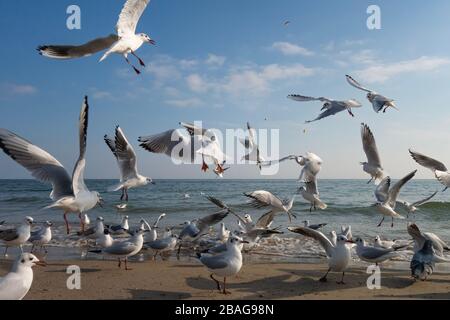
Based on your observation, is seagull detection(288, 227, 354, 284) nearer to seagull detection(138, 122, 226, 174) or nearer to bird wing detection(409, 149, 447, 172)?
seagull detection(138, 122, 226, 174)

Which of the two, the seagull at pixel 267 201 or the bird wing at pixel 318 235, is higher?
the seagull at pixel 267 201

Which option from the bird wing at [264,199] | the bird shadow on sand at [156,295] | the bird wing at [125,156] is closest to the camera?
Answer: the bird shadow on sand at [156,295]

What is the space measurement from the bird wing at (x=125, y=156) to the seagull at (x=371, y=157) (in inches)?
208

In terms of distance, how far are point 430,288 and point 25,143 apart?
6332 mm

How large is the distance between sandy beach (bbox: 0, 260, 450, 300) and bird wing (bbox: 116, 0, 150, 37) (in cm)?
388

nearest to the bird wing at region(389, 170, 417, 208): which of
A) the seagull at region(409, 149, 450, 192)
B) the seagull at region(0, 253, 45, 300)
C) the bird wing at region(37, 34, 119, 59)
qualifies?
the seagull at region(409, 149, 450, 192)

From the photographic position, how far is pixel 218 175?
23.1ft

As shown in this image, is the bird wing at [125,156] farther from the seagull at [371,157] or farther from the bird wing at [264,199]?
the seagull at [371,157]

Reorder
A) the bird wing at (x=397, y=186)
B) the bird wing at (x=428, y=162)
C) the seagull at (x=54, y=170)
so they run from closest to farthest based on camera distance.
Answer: the seagull at (x=54, y=170) < the bird wing at (x=397, y=186) < the bird wing at (x=428, y=162)

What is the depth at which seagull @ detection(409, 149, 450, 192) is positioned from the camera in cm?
867

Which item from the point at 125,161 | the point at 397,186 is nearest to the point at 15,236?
the point at 125,161

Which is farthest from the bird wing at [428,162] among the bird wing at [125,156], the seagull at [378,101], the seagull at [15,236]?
the seagull at [15,236]

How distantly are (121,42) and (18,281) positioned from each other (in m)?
3.89

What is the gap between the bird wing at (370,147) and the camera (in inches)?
388
